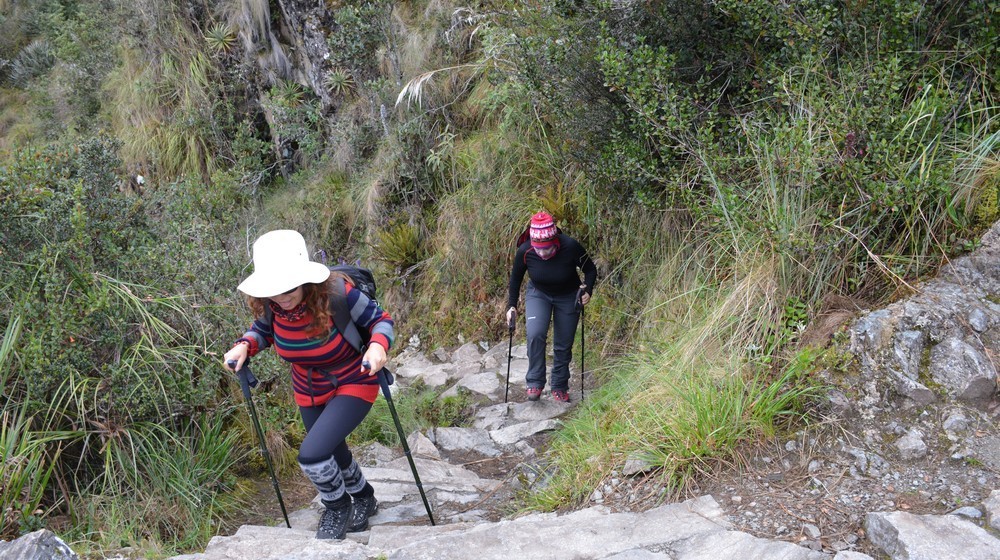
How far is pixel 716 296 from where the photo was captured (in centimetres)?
516

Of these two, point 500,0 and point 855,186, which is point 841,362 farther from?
point 500,0

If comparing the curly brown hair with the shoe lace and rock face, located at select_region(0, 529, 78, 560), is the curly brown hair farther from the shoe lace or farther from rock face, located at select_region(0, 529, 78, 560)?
rock face, located at select_region(0, 529, 78, 560)

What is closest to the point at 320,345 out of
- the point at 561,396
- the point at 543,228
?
the point at 543,228

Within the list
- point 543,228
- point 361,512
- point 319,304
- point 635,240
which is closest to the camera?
point 319,304

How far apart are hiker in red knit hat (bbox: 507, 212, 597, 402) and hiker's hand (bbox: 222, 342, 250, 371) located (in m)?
3.02

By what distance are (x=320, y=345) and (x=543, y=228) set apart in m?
2.83

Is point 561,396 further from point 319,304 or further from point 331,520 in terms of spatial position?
point 319,304

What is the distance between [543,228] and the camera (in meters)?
6.34

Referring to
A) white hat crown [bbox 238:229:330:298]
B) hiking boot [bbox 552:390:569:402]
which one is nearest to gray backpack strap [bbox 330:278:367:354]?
white hat crown [bbox 238:229:330:298]

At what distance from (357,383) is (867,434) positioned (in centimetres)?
271

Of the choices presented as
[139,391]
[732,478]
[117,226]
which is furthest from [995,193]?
[117,226]

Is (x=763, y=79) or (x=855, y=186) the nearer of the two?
(x=855, y=186)

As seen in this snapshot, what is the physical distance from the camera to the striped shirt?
3951 mm

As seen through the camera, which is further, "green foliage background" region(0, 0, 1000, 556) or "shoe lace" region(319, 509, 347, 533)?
"green foliage background" region(0, 0, 1000, 556)
